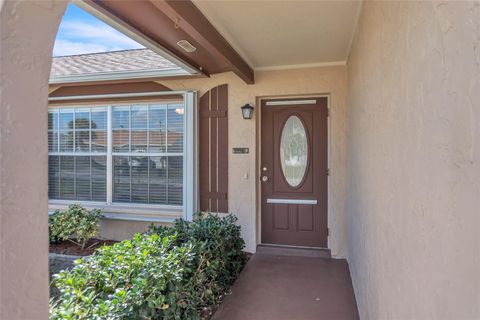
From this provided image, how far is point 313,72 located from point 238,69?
120cm

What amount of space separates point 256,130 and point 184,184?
1.39 metres

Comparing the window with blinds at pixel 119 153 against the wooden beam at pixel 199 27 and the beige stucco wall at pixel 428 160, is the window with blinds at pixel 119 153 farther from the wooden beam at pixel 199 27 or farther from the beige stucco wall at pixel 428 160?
the beige stucco wall at pixel 428 160

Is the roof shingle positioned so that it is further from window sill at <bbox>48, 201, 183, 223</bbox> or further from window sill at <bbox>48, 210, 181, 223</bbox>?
window sill at <bbox>48, 210, 181, 223</bbox>

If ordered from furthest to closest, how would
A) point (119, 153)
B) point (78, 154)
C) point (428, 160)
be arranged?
point (78, 154)
point (119, 153)
point (428, 160)

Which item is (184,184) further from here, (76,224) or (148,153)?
(76,224)

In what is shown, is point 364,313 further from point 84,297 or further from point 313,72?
point 313,72

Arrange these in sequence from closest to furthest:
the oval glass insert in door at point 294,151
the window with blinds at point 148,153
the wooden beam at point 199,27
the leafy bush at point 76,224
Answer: the wooden beam at point 199,27, the oval glass insert in door at point 294,151, the leafy bush at point 76,224, the window with blinds at point 148,153

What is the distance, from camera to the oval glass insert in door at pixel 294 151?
4477 mm

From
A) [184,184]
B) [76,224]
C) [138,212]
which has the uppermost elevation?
[184,184]

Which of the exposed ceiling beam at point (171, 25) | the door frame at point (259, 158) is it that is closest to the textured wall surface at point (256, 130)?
the door frame at point (259, 158)

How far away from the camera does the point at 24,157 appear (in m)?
0.75

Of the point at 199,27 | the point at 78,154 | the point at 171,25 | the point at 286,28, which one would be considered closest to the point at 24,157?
the point at 199,27

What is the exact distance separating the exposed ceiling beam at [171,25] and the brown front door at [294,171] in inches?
45.4

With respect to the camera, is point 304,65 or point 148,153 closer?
point 304,65
